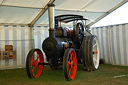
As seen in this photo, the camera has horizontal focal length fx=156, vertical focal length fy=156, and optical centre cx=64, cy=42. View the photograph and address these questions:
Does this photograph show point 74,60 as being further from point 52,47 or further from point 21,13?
point 21,13

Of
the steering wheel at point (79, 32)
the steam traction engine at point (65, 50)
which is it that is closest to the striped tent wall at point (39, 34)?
the steam traction engine at point (65, 50)

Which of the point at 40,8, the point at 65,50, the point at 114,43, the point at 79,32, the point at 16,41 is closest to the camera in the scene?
the point at 65,50

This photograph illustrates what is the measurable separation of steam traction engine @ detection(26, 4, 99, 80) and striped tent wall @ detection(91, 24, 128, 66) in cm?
94

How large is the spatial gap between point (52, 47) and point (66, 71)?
834 millimetres

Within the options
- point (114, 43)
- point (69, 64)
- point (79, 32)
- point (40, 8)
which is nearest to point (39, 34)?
point (40, 8)

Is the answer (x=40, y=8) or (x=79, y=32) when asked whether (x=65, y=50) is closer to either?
(x=79, y=32)

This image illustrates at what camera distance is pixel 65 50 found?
4.41 metres

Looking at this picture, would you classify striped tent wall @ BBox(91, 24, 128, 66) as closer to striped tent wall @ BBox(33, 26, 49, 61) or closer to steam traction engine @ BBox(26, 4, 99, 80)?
steam traction engine @ BBox(26, 4, 99, 80)

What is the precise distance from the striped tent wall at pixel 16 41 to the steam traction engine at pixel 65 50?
5.43 ft

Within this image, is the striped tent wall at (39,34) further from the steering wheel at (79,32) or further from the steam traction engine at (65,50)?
the steering wheel at (79,32)

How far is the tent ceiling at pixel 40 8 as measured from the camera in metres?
5.08

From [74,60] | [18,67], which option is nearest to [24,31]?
[18,67]

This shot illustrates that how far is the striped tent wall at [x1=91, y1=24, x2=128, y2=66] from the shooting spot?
5.97m

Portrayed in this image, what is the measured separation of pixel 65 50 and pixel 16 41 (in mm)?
2898
